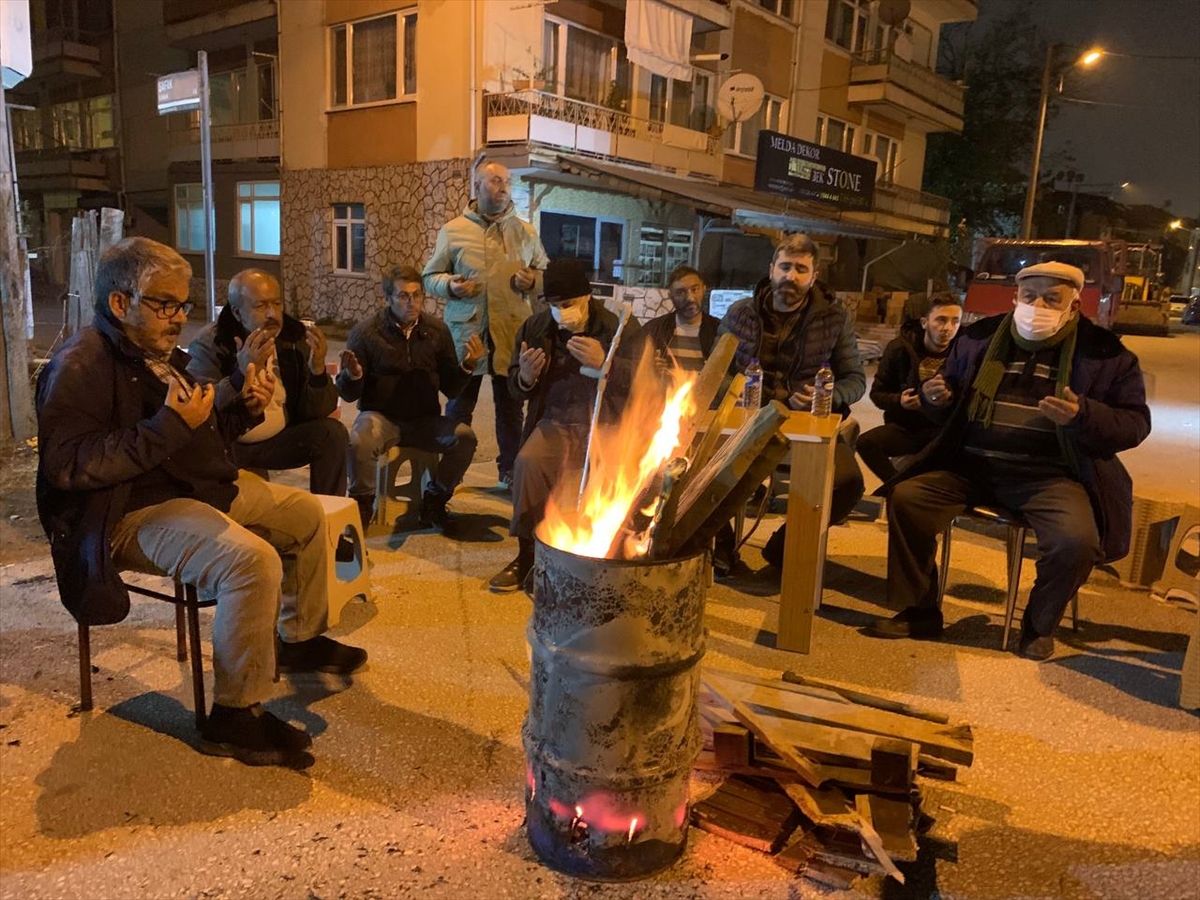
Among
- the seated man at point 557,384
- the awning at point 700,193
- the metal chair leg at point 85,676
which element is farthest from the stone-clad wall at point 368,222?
the metal chair leg at point 85,676

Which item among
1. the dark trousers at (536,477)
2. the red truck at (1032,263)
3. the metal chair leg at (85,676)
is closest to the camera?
the metal chair leg at (85,676)

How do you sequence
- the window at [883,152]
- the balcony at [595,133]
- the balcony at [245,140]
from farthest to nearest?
the window at [883,152], the balcony at [245,140], the balcony at [595,133]

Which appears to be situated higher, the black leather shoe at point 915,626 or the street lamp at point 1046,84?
the street lamp at point 1046,84

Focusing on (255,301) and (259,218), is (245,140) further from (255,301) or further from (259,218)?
(255,301)

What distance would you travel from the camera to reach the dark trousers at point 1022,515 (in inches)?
156

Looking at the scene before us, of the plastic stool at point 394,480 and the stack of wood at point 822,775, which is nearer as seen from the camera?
the stack of wood at point 822,775

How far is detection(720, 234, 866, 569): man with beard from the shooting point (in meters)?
4.97

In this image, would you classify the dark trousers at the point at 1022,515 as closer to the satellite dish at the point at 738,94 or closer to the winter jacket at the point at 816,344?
the winter jacket at the point at 816,344

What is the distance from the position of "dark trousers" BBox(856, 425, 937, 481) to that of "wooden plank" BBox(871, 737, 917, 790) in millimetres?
3229

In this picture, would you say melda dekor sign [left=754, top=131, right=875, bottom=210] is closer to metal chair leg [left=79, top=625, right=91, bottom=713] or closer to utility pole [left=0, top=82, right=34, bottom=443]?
utility pole [left=0, top=82, right=34, bottom=443]

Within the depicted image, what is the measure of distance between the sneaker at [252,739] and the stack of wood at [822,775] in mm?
1358

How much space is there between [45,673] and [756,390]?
11.6 ft

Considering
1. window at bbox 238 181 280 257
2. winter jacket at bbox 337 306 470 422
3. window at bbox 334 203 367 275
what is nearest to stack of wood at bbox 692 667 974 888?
winter jacket at bbox 337 306 470 422

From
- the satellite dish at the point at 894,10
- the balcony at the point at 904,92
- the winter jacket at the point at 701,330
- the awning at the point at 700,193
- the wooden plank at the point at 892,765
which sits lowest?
the wooden plank at the point at 892,765
